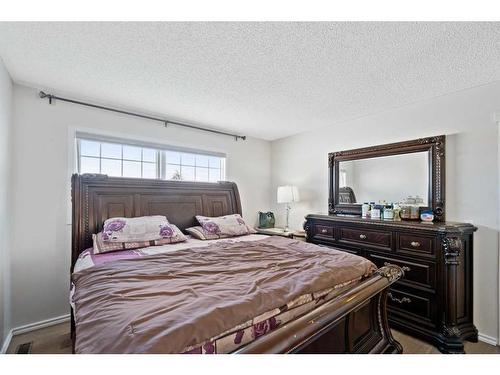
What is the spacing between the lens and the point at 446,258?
2.14 metres

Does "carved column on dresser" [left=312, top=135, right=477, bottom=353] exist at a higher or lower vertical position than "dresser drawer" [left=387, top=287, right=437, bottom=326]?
higher

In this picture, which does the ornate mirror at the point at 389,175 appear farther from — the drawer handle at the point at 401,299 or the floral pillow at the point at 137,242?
the floral pillow at the point at 137,242

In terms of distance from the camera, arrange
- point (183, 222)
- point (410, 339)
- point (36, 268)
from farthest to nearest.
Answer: point (183, 222)
point (36, 268)
point (410, 339)

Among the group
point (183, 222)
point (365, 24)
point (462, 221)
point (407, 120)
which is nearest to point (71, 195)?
point (183, 222)

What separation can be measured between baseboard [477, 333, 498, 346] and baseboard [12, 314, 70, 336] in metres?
4.02

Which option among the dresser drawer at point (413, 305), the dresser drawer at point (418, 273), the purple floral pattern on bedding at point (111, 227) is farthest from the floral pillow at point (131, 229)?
the dresser drawer at point (413, 305)

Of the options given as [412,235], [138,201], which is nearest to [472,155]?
[412,235]

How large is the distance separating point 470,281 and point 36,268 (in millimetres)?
4151

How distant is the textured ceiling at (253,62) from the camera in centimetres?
156

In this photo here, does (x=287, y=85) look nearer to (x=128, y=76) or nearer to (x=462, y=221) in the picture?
(x=128, y=76)

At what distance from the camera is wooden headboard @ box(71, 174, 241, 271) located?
97.5 inches

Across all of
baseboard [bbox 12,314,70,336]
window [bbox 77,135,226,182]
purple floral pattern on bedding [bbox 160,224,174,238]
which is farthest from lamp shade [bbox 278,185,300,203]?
baseboard [bbox 12,314,70,336]

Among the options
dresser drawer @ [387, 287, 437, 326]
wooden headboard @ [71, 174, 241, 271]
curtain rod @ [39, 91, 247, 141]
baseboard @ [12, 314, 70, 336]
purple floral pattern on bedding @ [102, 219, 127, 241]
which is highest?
curtain rod @ [39, 91, 247, 141]

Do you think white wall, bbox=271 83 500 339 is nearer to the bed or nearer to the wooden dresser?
the wooden dresser
